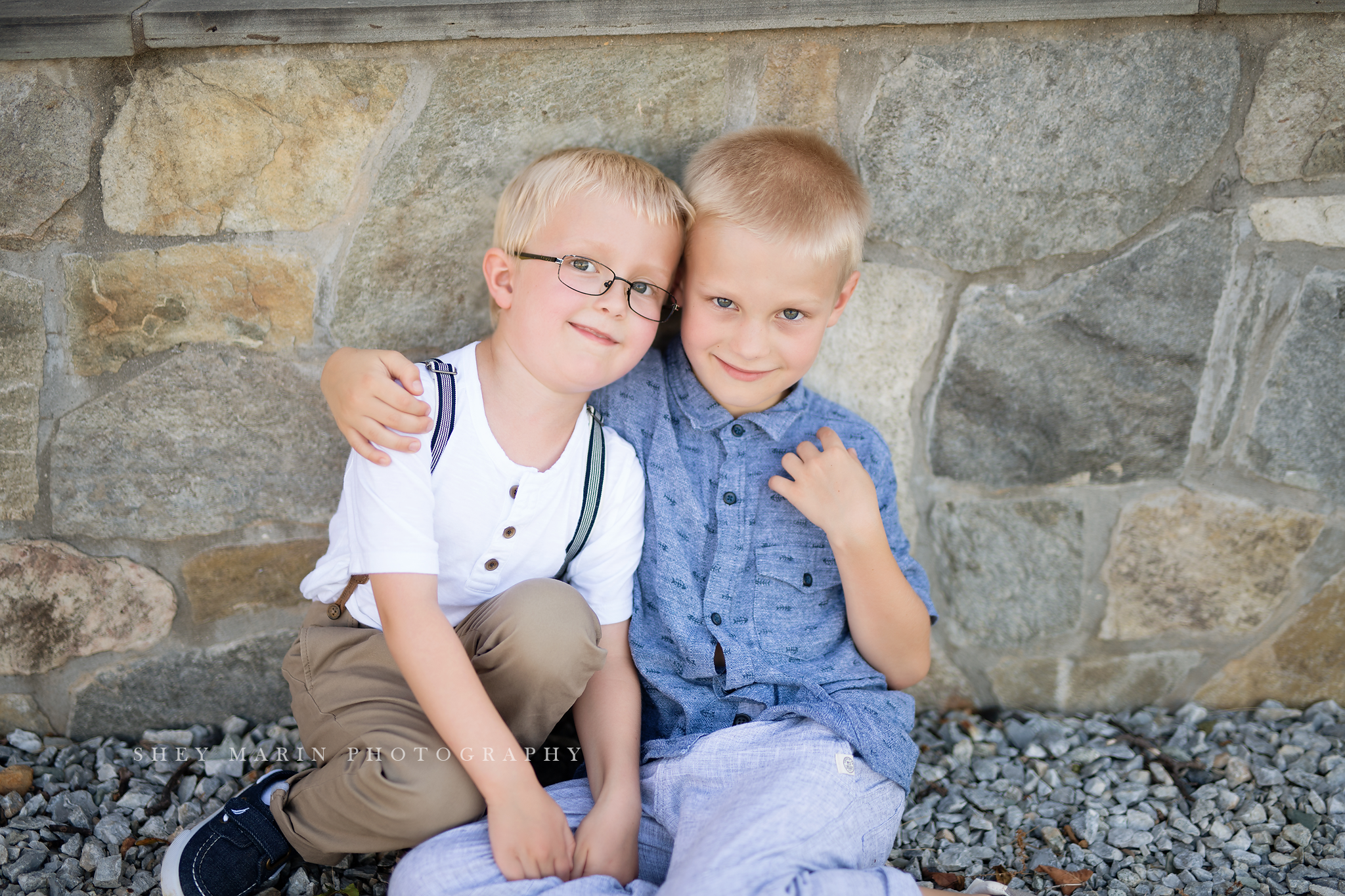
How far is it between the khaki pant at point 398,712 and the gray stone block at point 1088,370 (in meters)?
0.84

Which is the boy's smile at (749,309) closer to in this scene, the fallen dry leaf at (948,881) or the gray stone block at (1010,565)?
the gray stone block at (1010,565)

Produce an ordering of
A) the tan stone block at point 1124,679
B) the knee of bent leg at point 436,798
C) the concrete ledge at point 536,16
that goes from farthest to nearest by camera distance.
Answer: the tan stone block at point 1124,679 → the concrete ledge at point 536,16 → the knee of bent leg at point 436,798

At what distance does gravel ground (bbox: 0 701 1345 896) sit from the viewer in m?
1.48

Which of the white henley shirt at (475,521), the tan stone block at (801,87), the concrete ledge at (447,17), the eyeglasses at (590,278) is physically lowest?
the white henley shirt at (475,521)

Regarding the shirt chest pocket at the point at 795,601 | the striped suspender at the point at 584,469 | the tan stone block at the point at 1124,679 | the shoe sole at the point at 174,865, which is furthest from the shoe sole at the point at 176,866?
the tan stone block at the point at 1124,679

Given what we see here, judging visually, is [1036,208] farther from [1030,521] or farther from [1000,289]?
[1030,521]

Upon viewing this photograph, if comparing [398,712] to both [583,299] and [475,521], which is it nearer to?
[475,521]

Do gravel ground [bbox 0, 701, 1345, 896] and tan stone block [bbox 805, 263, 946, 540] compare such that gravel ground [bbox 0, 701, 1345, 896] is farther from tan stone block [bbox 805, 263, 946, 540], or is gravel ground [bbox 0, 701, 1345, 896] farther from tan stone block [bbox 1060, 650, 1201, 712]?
tan stone block [bbox 805, 263, 946, 540]

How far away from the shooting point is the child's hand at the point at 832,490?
4.78 feet

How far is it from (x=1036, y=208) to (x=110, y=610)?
186 centimetres

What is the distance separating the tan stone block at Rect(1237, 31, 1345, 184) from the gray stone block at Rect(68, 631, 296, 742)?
201 centimetres

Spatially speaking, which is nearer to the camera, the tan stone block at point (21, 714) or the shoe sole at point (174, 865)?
the shoe sole at point (174, 865)

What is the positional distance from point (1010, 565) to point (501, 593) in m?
1.01

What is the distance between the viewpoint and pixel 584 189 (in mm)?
Result: 1380
